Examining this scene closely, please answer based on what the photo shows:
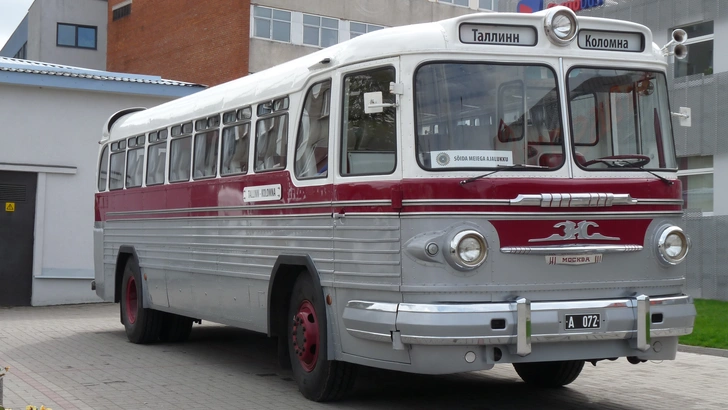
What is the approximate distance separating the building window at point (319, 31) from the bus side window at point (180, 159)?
32051mm

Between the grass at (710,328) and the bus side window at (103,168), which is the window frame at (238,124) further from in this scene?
the grass at (710,328)

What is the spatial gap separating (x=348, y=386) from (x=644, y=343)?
255 centimetres

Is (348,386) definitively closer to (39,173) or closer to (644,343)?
(644,343)

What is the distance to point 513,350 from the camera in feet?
26.4

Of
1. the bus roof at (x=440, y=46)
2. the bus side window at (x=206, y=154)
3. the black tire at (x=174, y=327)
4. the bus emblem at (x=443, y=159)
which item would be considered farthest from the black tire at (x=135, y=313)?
the bus emblem at (x=443, y=159)

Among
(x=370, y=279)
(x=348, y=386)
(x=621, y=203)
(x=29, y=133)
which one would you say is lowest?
(x=348, y=386)

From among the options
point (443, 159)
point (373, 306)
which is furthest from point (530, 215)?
point (373, 306)

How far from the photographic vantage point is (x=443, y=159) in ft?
27.1

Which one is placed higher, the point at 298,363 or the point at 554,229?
the point at 554,229

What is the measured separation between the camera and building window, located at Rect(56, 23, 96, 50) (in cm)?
5884

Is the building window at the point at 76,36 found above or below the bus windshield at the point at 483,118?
above

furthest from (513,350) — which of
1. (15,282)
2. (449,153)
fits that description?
(15,282)

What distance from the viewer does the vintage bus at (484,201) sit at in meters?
8.11

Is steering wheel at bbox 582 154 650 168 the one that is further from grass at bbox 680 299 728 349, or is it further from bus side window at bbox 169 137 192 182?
grass at bbox 680 299 728 349
